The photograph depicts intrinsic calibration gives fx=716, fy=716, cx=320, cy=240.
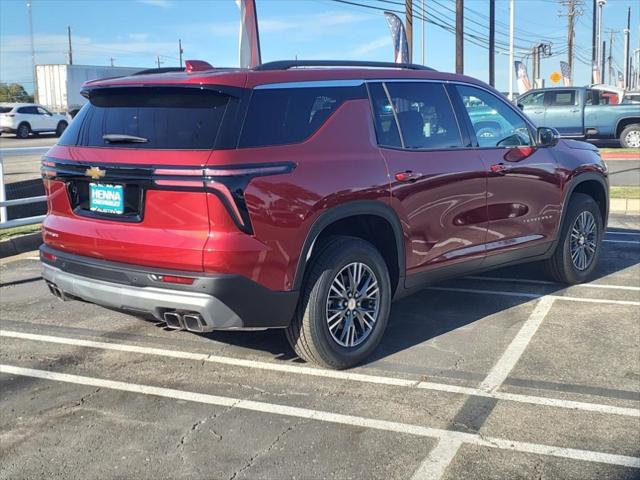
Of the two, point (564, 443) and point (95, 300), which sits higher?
point (95, 300)

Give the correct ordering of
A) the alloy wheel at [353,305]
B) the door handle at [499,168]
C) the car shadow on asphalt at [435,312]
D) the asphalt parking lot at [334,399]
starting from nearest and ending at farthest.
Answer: the asphalt parking lot at [334,399] → the alloy wheel at [353,305] → the car shadow on asphalt at [435,312] → the door handle at [499,168]

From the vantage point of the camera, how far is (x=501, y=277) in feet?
23.8

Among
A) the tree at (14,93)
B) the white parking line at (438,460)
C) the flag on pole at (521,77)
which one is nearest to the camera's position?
the white parking line at (438,460)

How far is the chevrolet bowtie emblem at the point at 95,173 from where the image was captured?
4.21m

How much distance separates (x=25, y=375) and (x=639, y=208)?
9.80m

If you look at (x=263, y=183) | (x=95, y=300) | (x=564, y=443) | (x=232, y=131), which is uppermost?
(x=232, y=131)

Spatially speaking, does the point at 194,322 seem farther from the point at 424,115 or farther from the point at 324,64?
the point at 424,115

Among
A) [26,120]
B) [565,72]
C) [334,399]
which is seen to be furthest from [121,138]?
[565,72]

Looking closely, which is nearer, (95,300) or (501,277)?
(95,300)

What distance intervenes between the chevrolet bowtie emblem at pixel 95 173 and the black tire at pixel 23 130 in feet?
111

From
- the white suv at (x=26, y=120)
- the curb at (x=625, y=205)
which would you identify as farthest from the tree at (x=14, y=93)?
the curb at (x=625, y=205)

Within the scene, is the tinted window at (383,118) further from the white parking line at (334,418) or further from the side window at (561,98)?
the side window at (561,98)

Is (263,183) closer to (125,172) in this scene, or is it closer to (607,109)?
(125,172)

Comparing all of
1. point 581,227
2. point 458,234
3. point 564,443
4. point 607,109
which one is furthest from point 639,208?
point 607,109
